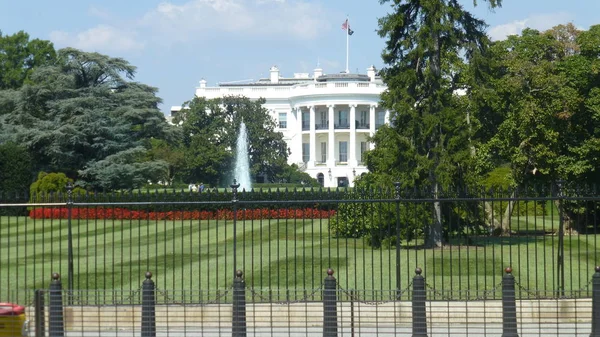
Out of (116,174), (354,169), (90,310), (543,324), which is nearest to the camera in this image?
(90,310)

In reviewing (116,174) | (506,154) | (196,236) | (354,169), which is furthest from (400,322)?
(354,169)

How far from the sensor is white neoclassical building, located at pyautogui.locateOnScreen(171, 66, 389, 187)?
317 feet

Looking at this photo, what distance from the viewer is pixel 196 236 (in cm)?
2342

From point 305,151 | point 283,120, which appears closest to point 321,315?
point 305,151

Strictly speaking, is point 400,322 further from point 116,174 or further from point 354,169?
point 354,169

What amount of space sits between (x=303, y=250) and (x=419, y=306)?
2814 millimetres

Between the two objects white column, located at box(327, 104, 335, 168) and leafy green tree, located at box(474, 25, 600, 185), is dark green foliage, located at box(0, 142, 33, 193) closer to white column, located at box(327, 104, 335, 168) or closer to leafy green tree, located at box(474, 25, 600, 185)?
leafy green tree, located at box(474, 25, 600, 185)

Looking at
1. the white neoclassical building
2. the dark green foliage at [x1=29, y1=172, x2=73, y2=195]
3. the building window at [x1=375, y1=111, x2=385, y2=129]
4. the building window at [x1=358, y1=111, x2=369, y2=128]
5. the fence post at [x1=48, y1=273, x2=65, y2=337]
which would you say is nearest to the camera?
the fence post at [x1=48, y1=273, x2=65, y2=337]

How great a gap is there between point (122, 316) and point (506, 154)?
66.2 ft

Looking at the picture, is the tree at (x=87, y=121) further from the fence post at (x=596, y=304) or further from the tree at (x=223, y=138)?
the fence post at (x=596, y=304)

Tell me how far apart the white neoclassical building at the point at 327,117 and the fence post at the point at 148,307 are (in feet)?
268

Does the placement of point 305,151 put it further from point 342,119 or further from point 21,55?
point 21,55

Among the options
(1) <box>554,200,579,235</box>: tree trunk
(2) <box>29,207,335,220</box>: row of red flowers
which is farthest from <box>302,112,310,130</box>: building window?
(1) <box>554,200,579,235</box>: tree trunk

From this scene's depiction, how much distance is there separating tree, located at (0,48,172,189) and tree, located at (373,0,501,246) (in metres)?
25.4
